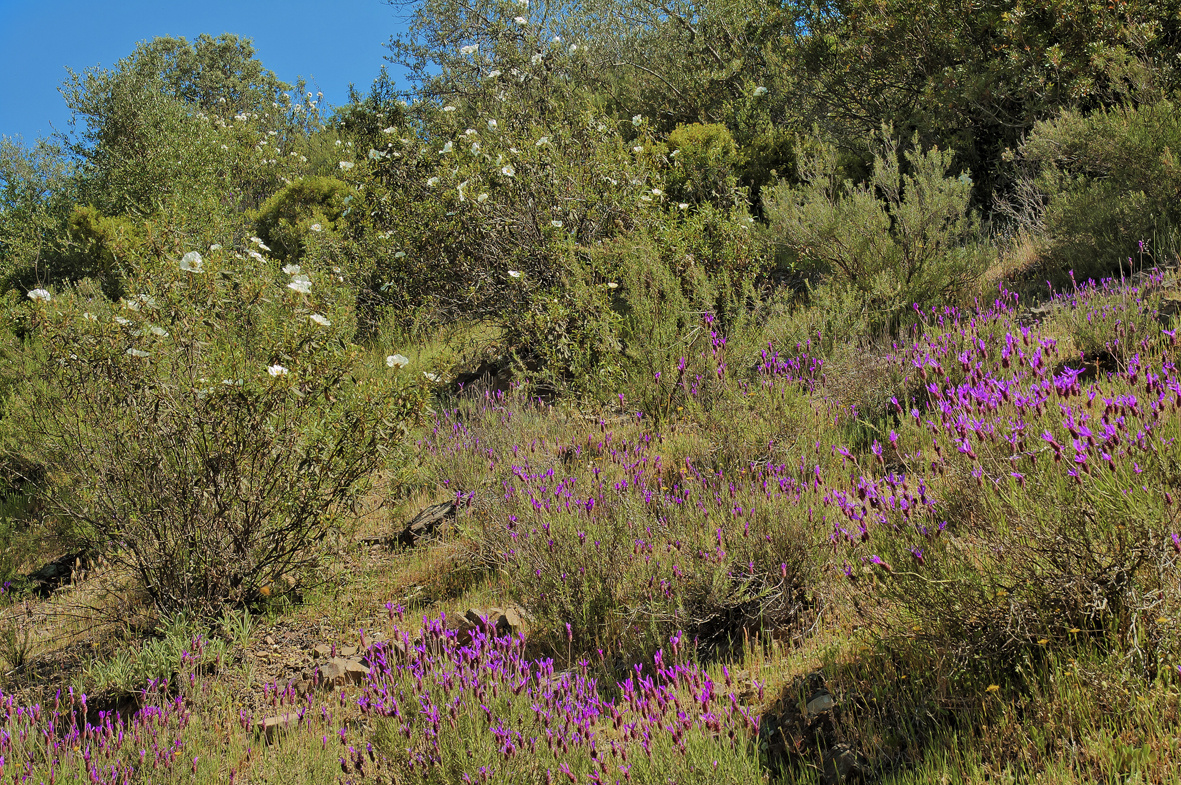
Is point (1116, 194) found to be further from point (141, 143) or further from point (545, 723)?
point (141, 143)

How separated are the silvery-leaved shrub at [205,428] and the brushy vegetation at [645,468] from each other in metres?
0.03

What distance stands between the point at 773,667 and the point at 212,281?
10.9 ft

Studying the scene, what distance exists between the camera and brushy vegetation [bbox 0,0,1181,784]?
231cm

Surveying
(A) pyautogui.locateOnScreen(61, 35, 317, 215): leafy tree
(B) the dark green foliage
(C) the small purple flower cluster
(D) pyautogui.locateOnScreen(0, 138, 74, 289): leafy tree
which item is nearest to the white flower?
(C) the small purple flower cluster

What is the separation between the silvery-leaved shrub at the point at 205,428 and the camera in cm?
385

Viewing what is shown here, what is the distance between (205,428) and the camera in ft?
13.0

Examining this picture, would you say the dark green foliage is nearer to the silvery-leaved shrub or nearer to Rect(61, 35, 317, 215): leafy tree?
the silvery-leaved shrub

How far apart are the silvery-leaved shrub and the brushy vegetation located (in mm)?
25

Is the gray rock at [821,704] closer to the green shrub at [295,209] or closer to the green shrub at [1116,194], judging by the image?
the green shrub at [1116,194]

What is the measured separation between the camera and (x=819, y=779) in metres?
2.30

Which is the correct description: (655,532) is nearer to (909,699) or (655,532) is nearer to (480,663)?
(480,663)

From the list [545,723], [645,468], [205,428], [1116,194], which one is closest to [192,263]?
[205,428]

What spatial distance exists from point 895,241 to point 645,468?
3337 mm

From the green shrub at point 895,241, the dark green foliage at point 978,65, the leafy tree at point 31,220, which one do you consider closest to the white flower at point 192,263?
the green shrub at point 895,241
